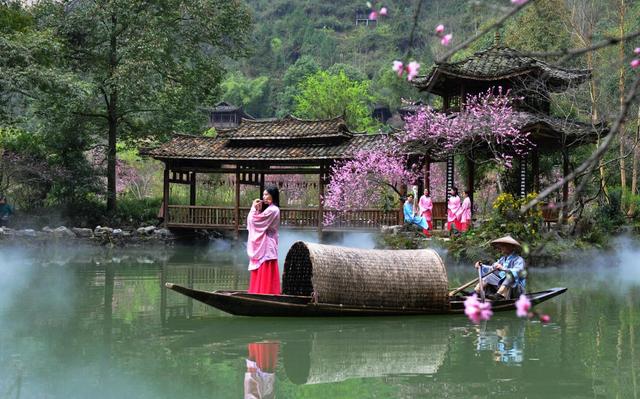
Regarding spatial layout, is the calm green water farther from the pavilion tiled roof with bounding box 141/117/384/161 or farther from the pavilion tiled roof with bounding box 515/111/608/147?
the pavilion tiled roof with bounding box 141/117/384/161

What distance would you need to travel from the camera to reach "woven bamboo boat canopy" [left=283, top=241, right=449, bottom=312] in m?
8.39

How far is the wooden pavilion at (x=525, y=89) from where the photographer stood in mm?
16594

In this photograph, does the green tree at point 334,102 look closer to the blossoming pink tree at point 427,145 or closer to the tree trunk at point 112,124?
the tree trunk at point 112,124

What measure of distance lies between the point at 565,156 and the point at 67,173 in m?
14.7

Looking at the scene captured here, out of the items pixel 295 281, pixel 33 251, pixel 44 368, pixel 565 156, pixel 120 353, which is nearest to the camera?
pixel 44 368

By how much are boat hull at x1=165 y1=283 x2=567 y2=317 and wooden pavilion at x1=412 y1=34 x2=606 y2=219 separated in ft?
28.2

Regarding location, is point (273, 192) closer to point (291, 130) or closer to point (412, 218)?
point (412, 218)

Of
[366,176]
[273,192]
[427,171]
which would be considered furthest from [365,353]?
[366,176]

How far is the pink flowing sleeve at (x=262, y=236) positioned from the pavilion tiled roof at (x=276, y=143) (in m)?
11.0

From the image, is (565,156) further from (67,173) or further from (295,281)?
(67,173)

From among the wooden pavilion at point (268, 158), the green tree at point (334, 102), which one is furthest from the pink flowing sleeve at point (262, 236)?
the green tree at point (334, 102)

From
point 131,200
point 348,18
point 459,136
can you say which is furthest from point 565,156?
point 348,18

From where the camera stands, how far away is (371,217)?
65.0 feet

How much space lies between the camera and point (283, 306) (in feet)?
26.9
